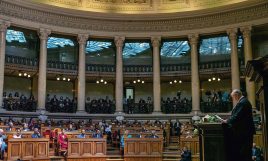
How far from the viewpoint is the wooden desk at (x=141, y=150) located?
1688 cm

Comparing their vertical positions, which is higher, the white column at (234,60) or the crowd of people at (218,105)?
the white column at (234,60)

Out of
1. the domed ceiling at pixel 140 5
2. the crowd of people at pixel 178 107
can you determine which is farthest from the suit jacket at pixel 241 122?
the domed ceiling at pixel 140 5

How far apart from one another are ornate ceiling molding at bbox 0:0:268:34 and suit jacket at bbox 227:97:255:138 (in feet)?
72.5

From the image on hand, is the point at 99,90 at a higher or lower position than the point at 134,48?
lower

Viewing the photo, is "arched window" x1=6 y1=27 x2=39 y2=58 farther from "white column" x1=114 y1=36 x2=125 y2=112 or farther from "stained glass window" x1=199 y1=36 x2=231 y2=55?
"stained glass window" x1=199 y1=36 x2=231 y2=55

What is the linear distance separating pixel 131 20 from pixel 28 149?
1728cm

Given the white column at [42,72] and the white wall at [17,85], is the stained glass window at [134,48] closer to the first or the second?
the white column at [42,72]

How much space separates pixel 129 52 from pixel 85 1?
6.70 m

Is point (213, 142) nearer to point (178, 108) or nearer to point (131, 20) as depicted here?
point (178, 108)

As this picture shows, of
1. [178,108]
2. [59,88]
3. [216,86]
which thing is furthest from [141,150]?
[216,86]

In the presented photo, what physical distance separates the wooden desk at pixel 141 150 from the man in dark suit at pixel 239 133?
11708 millimetres

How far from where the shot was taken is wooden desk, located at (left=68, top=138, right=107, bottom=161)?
15750mm

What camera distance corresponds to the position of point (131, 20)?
1143 inches

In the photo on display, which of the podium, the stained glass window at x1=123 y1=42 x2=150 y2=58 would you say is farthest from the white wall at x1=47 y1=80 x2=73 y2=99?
the podium
